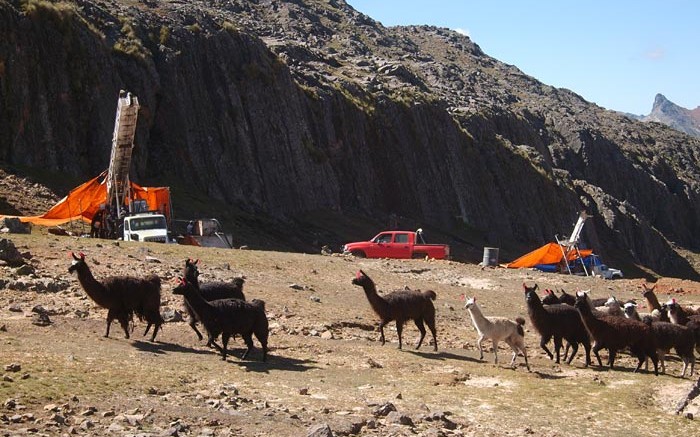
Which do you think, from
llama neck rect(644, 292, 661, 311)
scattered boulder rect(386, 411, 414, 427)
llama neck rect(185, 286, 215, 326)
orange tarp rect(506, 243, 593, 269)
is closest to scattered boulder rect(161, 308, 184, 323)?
llama neck rect(185, 286, 215, 326)

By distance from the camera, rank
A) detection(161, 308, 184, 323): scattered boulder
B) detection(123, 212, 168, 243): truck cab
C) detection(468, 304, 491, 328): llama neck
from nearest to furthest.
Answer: detection(468, 304, 491, 328): llama neck < detection(161, 308, 184, 323): scattered boulder < detection(123, 212, 168, 243): truck cab

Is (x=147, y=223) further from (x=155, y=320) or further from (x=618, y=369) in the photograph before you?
(x=618, y=369)

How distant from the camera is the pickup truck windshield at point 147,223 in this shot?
1427 inches

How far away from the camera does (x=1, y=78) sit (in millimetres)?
46844

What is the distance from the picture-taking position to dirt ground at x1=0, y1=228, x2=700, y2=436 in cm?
1209

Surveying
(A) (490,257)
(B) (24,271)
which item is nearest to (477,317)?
(B) (24,271)

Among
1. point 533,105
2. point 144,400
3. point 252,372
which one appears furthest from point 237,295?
point 533,105

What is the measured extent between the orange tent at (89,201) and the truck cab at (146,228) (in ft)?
10.9

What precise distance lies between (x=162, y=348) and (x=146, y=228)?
65.7ft

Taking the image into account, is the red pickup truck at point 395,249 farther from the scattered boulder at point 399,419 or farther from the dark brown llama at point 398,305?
the scattered boulder at point 399,419

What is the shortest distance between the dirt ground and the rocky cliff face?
88.4 feet

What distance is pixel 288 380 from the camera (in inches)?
599

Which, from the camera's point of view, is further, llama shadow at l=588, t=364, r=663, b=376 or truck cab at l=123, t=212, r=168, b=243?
truck cab at l=123, t=212, r=168, b=243

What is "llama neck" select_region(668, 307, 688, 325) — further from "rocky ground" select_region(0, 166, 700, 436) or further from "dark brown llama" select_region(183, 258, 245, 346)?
"dark brown llama" select_region(183, 258, 245, 346)
